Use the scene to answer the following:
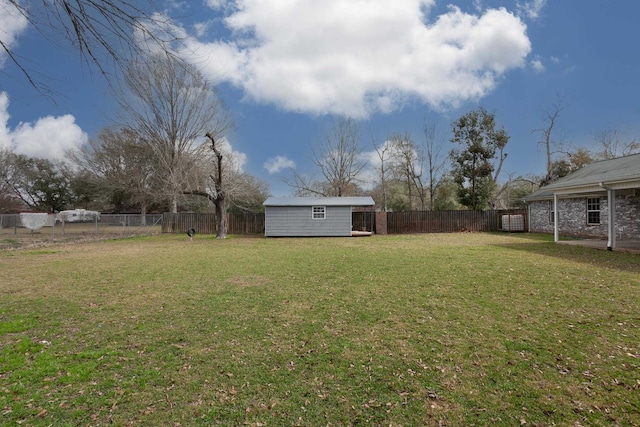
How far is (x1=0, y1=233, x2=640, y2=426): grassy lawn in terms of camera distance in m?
2.25

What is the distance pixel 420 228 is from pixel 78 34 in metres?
20.7

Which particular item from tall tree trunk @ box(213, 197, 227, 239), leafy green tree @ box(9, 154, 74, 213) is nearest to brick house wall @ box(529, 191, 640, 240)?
tall tree trunk @ box(213, 197, 227, 239)

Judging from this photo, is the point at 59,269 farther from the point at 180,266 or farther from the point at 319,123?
the point at 319,123

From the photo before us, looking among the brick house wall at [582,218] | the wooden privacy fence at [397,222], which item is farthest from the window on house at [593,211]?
the wooden privacy fence at [397,222]

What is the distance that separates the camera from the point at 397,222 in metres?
21.0

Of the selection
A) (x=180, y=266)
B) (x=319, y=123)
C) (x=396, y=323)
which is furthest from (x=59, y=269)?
(x=319, y=123)

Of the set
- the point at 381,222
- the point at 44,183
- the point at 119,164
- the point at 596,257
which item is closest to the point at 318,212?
the point at 381,222

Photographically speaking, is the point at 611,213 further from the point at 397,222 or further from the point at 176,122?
the point at 176,122

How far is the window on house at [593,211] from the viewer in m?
13.8

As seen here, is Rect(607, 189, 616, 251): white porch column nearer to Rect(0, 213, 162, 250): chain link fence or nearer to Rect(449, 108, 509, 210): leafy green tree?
Rect(449, 108, 509, 210): leafy green tree

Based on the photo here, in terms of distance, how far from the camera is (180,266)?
8273mm

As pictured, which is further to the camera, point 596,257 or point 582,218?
point 582,218

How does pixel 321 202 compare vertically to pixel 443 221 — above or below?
above

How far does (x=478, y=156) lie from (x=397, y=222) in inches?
372
